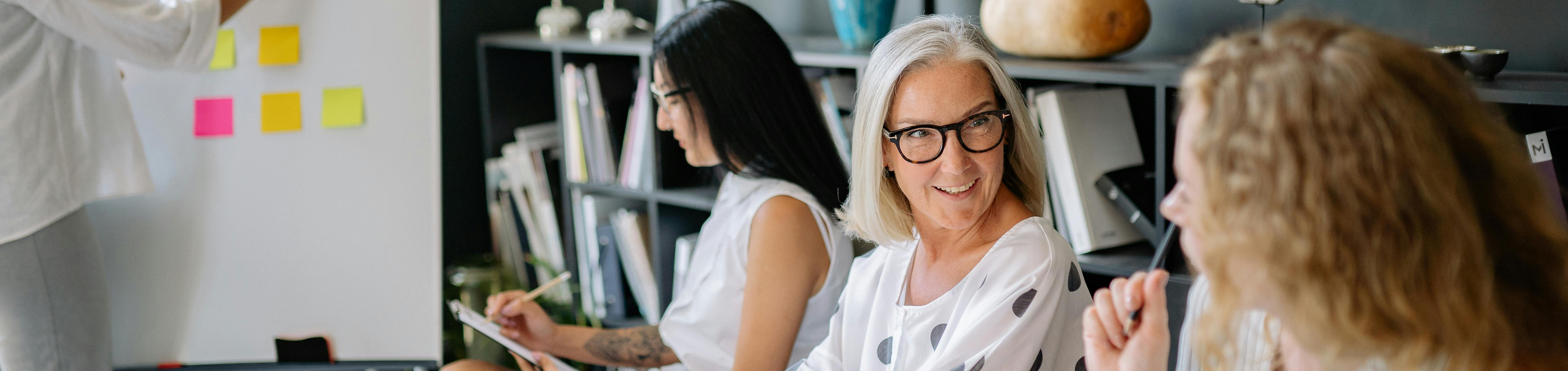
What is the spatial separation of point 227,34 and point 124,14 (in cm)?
28

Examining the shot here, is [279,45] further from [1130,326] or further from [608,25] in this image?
[1130,326]

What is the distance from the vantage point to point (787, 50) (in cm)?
167

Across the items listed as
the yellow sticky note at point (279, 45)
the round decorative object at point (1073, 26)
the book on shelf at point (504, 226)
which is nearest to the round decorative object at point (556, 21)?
the book on shelf at point (504, 226)

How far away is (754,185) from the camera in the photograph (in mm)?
1691

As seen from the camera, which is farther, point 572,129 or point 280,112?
point 572,129

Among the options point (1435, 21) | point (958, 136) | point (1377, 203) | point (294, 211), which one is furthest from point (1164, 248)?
point (294, 211)

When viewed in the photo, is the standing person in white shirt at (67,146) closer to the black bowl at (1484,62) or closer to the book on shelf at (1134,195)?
the book on shelf at (1134,195)

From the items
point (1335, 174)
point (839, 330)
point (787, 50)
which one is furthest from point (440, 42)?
point (1335, 174)

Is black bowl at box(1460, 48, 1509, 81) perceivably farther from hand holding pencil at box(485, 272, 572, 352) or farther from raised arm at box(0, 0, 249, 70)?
raised arm at box(0, 0, 249, 70)

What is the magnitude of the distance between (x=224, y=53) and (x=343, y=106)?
245 millimetres

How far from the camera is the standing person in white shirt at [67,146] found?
68.9 inches

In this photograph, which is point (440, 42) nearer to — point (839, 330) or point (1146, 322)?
point (839, 330)

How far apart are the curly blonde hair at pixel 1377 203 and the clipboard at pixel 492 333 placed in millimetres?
1154

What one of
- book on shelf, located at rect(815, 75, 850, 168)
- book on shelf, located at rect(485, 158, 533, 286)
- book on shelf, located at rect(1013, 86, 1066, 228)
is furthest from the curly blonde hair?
book on shelf, located at rect(485, 158, 533, 286)
